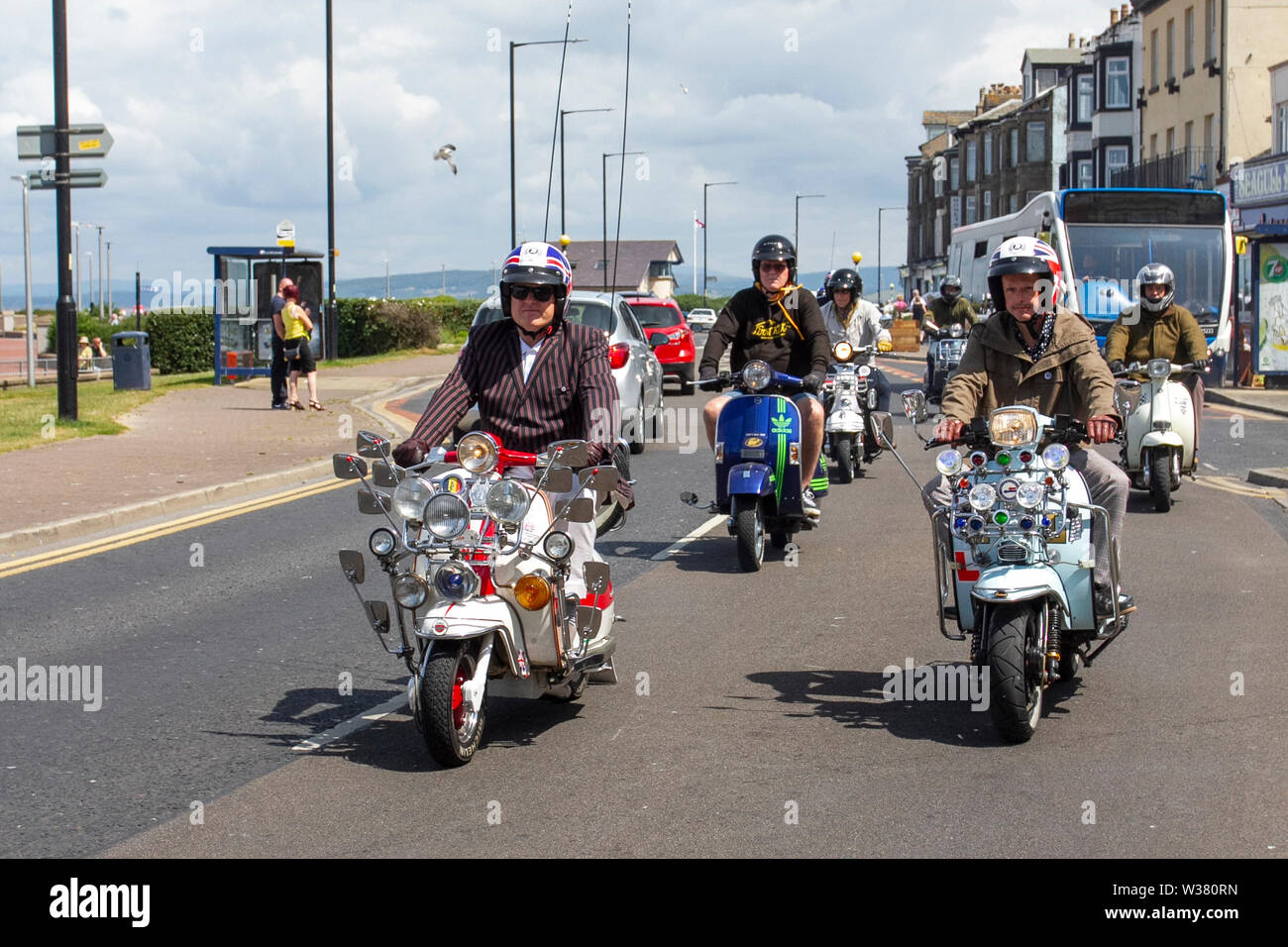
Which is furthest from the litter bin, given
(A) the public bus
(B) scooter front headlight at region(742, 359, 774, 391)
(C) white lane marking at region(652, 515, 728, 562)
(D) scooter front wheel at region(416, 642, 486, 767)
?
(D) scooter front wheel at region(416, 642, 486, 767)

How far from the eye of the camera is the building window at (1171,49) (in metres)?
50.7

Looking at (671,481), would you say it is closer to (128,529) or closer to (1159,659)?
(128,529)

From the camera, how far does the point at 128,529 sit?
1227 centimetres

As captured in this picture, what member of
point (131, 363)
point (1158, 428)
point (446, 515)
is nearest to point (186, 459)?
point (1158, 428)

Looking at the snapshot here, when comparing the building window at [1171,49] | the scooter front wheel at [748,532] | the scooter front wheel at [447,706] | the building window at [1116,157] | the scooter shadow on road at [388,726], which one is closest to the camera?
the scooter front wheel at [447,706]

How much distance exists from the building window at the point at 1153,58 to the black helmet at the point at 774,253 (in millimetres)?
46422

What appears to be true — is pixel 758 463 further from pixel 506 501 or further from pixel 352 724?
pixel 506 501

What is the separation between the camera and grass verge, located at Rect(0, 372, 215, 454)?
61.4ft

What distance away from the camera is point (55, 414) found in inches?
869

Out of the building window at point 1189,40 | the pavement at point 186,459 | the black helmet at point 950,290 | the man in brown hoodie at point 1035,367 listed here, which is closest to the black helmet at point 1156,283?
the pavement at point 186,459

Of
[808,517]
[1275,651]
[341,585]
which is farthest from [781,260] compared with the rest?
[1275,651]

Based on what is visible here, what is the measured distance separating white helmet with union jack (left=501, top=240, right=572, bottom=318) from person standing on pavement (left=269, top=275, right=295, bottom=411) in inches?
672

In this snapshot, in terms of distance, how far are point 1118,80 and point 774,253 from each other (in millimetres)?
54278

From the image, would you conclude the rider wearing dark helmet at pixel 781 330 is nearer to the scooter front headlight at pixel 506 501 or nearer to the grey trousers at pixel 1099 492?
the grey trousers at pixel 1099 492
